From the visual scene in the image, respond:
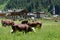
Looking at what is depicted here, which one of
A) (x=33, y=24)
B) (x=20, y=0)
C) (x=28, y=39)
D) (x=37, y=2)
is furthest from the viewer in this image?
(x=20, y=0)

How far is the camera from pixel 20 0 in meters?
107

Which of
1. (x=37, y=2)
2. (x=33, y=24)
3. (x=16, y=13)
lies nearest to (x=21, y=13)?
(x=16, y=13)

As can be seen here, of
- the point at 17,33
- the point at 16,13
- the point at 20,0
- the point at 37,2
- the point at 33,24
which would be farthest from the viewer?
the point at 20,0

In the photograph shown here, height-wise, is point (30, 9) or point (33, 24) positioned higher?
point (33, 24)

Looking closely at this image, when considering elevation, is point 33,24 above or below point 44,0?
above

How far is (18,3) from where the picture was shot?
108 metres

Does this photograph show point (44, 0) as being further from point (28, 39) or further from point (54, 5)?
point (28, 39)

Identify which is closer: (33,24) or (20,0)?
(33,24)

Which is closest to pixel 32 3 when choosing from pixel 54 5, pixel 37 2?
pixel 37 2

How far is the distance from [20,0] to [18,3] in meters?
1.94

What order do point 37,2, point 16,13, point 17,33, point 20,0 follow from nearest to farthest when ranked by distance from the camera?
point 17,33
point 16,13
point 37,2
point 20,0

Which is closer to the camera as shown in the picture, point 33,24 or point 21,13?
point 33,24

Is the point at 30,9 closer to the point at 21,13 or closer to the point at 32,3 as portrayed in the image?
the point at 32,3

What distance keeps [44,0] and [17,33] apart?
88.3 metres
